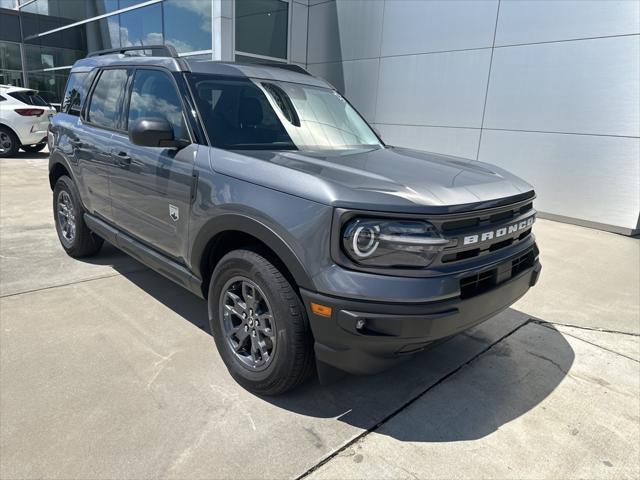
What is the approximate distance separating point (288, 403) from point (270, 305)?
63 centimetres

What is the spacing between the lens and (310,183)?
2266 millimetres

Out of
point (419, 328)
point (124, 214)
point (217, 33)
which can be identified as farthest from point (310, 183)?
point (217, 33)

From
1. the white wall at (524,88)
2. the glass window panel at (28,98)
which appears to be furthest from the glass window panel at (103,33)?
the white wall at (524,88)

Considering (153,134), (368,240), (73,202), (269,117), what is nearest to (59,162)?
(73,202)

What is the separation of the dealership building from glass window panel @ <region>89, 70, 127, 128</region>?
2.62ft

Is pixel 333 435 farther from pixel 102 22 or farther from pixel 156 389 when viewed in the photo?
pixel 102 22

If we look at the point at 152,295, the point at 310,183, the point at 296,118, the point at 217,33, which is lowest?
the point at 152,295

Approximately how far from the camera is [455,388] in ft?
9.43

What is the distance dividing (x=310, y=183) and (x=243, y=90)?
136 cm

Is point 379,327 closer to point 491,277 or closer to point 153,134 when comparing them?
point 491,277

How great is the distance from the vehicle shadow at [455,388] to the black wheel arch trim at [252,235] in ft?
2.46

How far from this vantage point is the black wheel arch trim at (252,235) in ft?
7.44

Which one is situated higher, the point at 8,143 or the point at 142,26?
the point at 142,26

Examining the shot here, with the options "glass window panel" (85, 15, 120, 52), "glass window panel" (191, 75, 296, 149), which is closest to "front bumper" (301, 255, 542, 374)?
"glass window panel" (191, 75, 296, 149)
